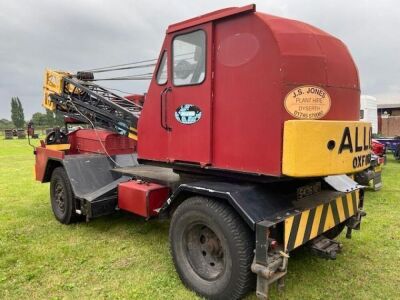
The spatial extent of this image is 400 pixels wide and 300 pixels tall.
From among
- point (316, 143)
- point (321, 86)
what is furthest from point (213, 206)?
point (321, 86)

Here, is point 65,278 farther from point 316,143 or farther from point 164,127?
point 316,143

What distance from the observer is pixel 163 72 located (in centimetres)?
425

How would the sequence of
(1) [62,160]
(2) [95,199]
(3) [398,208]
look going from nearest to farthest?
(2) [95,199] → (1) [62,160] → (3) [398,208]

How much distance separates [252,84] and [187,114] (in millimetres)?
869

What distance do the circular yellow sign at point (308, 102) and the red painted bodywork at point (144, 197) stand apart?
2.11 m

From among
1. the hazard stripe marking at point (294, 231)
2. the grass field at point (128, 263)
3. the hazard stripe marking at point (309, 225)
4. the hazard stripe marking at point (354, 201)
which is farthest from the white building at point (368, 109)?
the hazard stripe marking at point (294, 231)

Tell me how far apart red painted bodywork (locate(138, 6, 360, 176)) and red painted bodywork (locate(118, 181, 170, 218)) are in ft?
2.65

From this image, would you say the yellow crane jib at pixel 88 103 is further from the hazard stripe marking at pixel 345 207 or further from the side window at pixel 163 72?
the hazard stripe marking at pixel 345 207

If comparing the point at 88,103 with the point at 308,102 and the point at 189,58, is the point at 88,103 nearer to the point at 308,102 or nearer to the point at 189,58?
the point at 189,58

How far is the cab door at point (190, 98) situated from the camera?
373 cm

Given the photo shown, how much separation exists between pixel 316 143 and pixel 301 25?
1201 millimetres

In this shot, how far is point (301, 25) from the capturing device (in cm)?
354

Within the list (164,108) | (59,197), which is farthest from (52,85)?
(164,108)

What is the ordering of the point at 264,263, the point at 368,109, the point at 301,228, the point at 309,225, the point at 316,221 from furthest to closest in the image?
the point at 368,109 < the point at 316,221 < the point at 309,225 < the point at 301,228 < the point at 264,263
